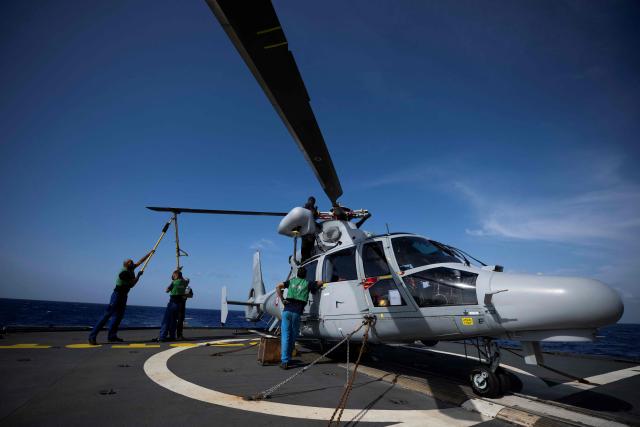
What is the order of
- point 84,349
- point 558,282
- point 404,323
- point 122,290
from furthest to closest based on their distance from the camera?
point 122,290, point 84,349, point 404,323, point 558,282

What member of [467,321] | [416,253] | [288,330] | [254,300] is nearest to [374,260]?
[416,253]

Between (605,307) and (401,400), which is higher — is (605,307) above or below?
above

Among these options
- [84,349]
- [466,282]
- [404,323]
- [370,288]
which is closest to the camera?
[466,282]

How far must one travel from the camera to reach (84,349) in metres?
7.25

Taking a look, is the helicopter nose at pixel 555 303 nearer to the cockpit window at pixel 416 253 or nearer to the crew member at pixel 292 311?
the cockpit window at pixel 416 253

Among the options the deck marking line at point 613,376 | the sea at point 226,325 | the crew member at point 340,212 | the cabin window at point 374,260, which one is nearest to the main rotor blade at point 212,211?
the crew member at point 340,212

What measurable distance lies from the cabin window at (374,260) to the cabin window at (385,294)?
8.2 inches

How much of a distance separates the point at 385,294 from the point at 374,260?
0.78 m

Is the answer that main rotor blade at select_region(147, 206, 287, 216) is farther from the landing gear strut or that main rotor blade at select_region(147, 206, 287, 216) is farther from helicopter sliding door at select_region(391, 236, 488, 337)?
the landing gear strut

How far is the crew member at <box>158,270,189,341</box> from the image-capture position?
33.7ft

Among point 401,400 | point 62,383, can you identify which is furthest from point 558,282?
point 62,383

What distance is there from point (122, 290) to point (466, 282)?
957 centimetres

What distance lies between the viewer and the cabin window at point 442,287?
4.79 meters

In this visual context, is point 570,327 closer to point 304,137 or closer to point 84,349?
point 304,137
